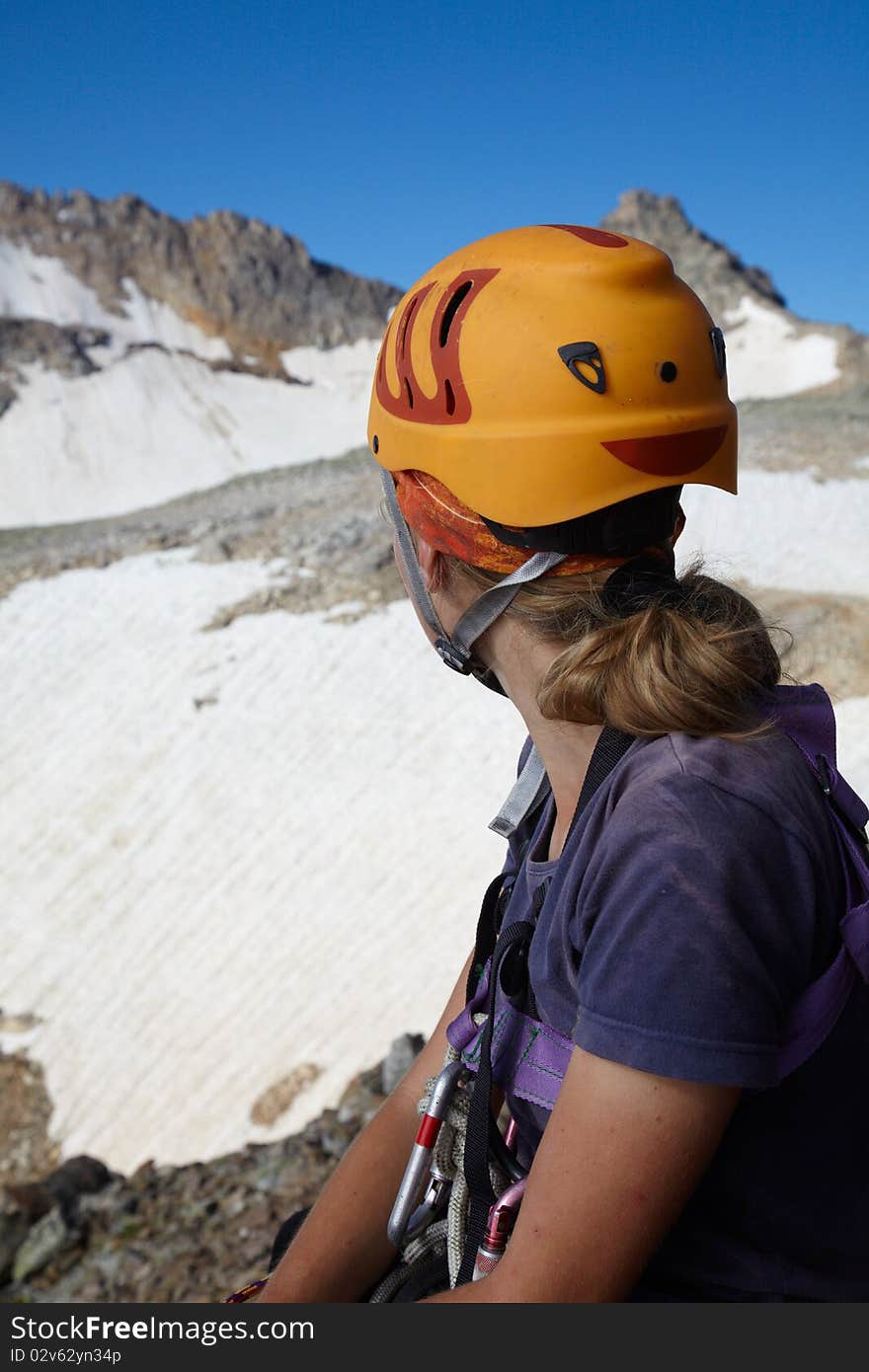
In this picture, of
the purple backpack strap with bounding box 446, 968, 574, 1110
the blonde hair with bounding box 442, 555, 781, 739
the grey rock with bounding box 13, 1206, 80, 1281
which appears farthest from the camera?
the grey rock with bounding box 13, 1206, 80, 1281

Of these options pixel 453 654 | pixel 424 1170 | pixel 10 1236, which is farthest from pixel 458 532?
pixel 10 1236

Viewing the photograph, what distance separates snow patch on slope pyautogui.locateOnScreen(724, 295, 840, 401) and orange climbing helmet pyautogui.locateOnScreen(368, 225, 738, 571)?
36.6 metres

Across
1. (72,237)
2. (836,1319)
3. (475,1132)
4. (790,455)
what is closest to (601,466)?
(475,1132)

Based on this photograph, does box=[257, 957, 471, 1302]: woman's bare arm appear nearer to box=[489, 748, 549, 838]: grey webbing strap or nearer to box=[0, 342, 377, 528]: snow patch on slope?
box=[489, 748, 549, 838]: grey webbing strap

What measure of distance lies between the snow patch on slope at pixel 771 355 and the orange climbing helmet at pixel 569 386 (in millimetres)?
36609

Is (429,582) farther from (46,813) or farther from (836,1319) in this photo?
(46,813)

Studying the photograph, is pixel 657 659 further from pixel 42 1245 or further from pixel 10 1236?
pixel 10 1236

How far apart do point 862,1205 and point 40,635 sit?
12.7m

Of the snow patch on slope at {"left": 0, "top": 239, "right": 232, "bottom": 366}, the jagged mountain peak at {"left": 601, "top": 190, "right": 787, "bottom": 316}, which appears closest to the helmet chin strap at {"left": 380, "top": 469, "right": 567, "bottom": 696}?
the jagged mountain peak at {"left": 601, "top": 190, "right": 787, "bottom": 316}

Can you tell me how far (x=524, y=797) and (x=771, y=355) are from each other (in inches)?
1637

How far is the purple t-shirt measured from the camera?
1286 mm

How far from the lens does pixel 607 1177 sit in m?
1.32

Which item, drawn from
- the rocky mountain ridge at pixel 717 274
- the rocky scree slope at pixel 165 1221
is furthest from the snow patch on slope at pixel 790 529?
the rocky mountain ridge at pixel 717 274

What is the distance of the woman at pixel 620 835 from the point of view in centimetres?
131
